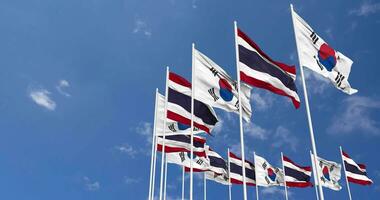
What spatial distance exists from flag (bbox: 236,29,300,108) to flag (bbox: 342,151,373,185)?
73.2ft

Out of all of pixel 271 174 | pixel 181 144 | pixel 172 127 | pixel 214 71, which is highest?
pixel 271 174

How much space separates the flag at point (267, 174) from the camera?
113 ft

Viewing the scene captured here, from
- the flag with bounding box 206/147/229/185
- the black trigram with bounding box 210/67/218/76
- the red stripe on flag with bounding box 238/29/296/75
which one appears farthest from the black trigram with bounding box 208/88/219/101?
the flag with bounding box 206/147/229/185

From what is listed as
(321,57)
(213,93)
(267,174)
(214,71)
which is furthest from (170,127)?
(267,174)

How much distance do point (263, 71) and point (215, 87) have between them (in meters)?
2.73

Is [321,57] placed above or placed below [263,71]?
above

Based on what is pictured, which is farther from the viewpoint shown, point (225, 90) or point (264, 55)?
point (225, 90)

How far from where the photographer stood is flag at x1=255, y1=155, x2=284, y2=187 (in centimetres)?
3431

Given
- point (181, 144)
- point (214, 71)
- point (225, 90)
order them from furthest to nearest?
point (181, 144) → point (214, 71) → point (225, 90)

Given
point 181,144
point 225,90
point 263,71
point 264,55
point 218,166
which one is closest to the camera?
point 263,71

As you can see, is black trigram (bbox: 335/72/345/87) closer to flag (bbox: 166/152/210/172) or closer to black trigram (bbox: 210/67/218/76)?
black trigram (bbox: 210/67/218/76)

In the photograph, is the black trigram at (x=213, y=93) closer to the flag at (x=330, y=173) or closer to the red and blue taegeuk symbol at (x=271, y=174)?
the red and blue taegeuk symbol at (x=271, y=174)

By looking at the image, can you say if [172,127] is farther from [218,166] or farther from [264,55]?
[218,166]

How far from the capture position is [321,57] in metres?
15.1
